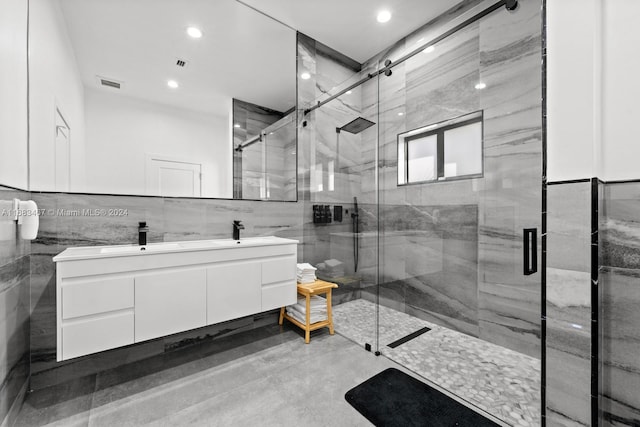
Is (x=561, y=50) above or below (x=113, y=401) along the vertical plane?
above

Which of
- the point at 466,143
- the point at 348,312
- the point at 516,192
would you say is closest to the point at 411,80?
the point at 466,143

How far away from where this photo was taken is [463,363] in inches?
76.1

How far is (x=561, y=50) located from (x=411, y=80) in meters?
1.66

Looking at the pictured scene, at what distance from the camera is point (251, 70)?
248 cm

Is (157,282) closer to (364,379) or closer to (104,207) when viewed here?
(104,207)

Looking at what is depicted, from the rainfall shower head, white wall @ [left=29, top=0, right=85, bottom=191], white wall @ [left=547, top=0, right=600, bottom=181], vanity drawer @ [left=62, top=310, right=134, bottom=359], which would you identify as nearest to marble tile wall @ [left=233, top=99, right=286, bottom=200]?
the rainfall shower head

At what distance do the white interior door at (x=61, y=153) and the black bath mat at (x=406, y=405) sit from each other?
2199 mm

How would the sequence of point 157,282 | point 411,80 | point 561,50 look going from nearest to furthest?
point 561,50 → point 157,282 → point 411,80

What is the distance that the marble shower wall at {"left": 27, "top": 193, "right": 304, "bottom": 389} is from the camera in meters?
1.63

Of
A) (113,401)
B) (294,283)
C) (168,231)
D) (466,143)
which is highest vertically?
(466,143)

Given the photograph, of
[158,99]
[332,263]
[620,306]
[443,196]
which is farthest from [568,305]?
[158,99]

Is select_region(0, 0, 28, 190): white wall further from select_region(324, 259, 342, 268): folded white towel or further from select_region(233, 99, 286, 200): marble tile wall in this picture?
select_region(324, 259, 342, 268): folded white towel

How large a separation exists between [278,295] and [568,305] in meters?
1.75

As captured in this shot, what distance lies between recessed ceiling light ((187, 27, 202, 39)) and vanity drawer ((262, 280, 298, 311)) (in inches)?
81.7
